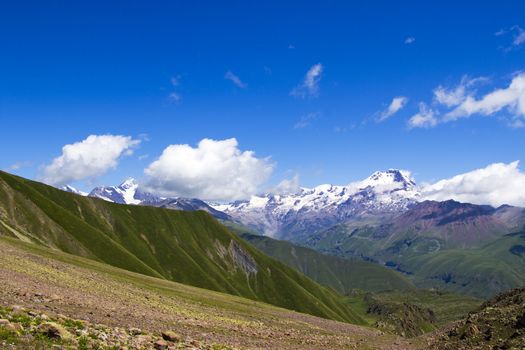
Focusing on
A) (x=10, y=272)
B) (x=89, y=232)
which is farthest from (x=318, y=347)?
(x=89, y=232)

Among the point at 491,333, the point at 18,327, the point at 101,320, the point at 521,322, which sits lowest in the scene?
the point at 101,320

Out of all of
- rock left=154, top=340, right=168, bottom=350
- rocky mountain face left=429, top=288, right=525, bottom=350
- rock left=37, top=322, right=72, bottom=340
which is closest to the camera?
rock left=37, top=322, right=72, bottom=340

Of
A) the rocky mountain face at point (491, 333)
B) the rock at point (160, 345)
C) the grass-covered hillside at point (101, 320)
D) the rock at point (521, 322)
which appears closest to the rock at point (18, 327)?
the grass-covered hillside at point (101, 320)

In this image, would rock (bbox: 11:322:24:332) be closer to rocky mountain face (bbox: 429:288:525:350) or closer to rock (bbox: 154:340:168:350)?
rock (bbox: 154:340:168:350)

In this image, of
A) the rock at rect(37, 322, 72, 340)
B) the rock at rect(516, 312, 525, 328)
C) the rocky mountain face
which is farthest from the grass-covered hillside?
the rock at rect(516, 312, 525, 328)

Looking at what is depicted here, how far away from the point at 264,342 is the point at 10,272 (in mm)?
28942

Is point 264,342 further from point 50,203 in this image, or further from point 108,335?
point 50,203

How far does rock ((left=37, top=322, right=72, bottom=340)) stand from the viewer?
25.1 metres

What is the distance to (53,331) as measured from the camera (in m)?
25.3

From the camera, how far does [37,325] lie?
86.4ft

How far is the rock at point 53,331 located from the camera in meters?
25.1

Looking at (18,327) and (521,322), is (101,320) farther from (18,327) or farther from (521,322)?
(521,322)

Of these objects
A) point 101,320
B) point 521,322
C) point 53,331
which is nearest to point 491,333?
point 521,322

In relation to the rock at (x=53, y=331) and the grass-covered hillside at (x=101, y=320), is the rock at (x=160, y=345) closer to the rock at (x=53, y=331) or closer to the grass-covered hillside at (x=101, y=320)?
the grass-covered hillside at (x=101, y=320)
